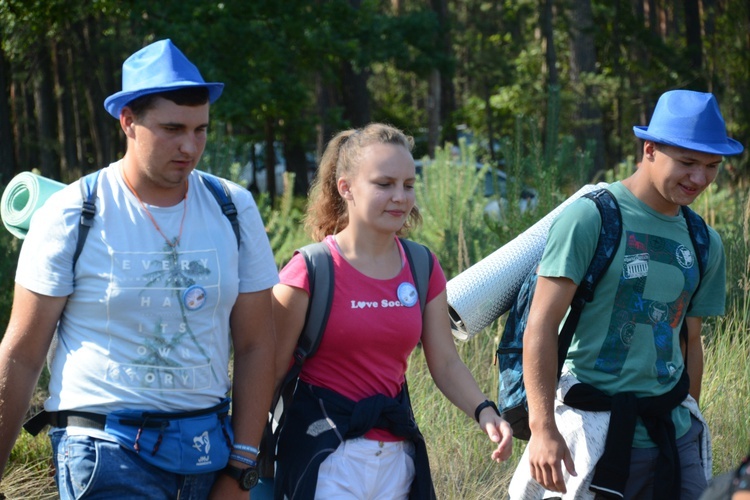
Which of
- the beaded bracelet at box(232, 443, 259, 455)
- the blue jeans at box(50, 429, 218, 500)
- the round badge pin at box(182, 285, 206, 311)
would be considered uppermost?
the round badge pin at box(182, 285, 206, 311)

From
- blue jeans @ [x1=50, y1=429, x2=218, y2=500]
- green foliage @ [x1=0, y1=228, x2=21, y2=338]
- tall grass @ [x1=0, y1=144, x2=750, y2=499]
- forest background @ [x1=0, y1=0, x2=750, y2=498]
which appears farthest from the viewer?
green foliage @ [x1=0, y1=228, x2=21, y2=338]

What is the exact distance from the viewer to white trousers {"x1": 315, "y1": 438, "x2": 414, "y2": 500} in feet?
9.69

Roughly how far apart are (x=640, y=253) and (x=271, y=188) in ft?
63.0

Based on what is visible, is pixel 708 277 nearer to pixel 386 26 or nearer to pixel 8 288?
pixel 8 288

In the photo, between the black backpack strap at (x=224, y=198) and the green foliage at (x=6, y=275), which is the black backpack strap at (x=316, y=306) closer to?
the black backpack strap at (x=224, y=198)

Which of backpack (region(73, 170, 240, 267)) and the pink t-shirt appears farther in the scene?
the pink t-shirt

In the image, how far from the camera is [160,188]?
2713 mm

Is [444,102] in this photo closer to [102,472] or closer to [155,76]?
[155,76]

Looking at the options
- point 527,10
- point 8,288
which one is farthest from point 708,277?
point 527,10

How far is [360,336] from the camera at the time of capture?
300cm

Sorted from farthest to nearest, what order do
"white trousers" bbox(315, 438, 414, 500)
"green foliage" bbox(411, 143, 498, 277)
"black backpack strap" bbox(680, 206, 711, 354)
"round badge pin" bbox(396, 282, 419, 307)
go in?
"green foliage" bbox(411, 143, 498, 277)
"black backpack strap" bbox(680, 206, 711, 354)
"round badge pin" bbox(396, 282, 419, 307)
"white trousers" bbox(315, 438, 414, 500)

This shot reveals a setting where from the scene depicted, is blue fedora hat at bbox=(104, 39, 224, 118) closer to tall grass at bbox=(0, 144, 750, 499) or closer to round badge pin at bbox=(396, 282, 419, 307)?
round badge pin at bbox=(396, 282, 419, 307)

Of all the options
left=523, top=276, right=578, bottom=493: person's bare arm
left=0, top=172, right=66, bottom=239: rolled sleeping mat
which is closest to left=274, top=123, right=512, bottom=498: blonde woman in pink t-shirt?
left=523, top=276, right=578, bottom=493: person's bare arm

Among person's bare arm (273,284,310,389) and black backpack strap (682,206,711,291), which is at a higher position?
black backpack strap (682,206,711,291)
